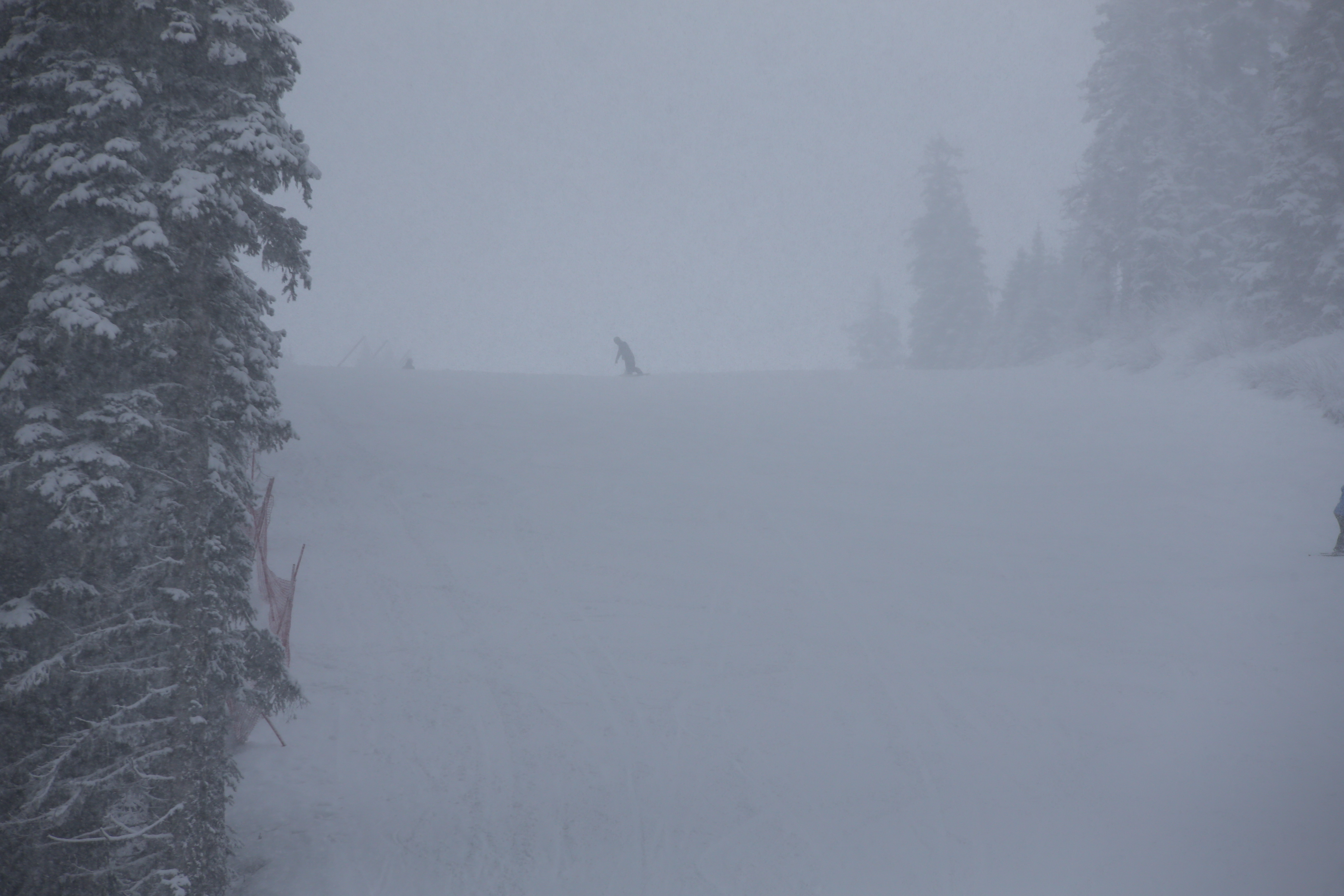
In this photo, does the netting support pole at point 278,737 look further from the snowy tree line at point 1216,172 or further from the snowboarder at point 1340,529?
the snowy tree line at point 1216,172

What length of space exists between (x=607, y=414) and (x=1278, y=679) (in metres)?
15.1

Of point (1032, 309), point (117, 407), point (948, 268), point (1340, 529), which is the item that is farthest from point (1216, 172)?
point (117, 407)

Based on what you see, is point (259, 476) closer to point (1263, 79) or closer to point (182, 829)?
point (182, 829)

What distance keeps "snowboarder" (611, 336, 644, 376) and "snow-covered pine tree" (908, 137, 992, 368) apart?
73.3 feet

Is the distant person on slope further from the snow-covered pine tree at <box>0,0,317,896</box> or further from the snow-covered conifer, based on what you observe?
the snow-covered conifer

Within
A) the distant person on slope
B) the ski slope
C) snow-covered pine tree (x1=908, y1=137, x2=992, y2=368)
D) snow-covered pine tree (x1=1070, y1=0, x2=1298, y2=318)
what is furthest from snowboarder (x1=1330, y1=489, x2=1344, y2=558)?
snow-covered pine tree (x1=908, y1=137, x2=992, y2=368)

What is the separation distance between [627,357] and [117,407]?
21471mm

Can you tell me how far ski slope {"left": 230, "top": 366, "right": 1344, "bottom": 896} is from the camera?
27.8 feet

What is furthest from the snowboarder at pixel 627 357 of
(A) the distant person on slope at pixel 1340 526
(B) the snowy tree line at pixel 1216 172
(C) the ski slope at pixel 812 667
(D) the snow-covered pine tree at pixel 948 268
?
(D) the snow-covered pine tree at pixel 948 268

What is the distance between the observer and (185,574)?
5.93m

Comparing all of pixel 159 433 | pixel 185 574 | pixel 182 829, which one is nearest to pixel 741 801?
pixel 182 829

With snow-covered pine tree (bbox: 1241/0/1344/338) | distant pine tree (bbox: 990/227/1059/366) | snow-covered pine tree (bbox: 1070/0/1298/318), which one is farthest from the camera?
distant pine tree (bbox: 990/227/1059/366)

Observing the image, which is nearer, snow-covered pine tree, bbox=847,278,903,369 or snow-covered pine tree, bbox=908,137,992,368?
snow-covered pine tree, bbox=908,137,992,368

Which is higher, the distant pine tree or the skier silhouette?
the distant pine tree
